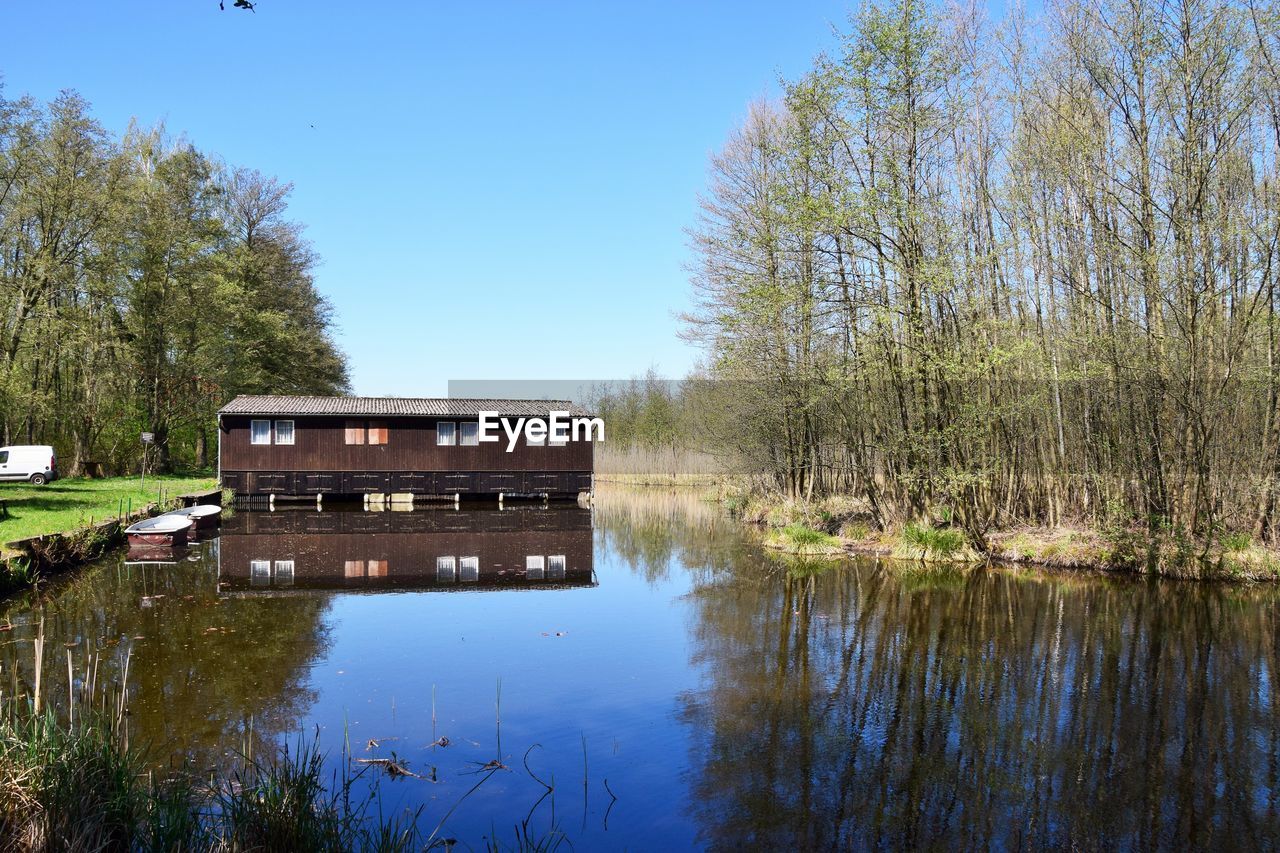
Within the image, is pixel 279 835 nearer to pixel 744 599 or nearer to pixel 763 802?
pixel 763 802

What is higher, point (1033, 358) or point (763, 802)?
point (1033, 358)

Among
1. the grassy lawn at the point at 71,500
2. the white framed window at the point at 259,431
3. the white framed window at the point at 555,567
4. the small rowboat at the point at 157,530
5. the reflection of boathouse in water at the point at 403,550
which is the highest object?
the white framed window at the point at 259,431

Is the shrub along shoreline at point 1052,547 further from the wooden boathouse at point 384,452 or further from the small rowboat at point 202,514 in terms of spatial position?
the small rowboat at point 202,514

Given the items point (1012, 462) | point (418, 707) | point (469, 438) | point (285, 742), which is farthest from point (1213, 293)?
point (469, 438)

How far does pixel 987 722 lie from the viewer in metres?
6.98

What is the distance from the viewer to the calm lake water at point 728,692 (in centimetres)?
536

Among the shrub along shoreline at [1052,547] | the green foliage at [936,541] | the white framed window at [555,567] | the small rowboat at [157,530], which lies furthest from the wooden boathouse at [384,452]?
the green foliage at [936,541]

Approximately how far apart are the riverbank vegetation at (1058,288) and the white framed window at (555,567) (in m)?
6.08

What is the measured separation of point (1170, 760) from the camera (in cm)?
621

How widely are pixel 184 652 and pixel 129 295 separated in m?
25.5

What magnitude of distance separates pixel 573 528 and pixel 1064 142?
1374 centimetres

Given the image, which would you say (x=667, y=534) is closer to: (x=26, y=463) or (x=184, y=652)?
(x=184, y=652)

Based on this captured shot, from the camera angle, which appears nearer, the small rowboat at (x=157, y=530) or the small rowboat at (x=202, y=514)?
the small rowboat at (x=157, y=530)

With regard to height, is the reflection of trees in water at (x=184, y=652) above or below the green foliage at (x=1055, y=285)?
below
